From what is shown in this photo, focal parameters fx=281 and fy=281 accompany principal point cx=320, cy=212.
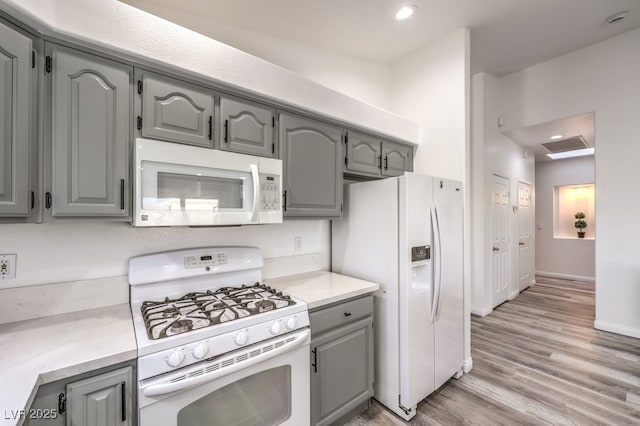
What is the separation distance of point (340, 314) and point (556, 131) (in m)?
4.26

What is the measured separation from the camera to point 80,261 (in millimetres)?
1517

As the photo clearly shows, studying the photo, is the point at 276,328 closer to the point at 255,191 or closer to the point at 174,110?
the point at 255,191

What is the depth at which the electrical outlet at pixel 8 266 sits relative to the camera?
4.39 ft

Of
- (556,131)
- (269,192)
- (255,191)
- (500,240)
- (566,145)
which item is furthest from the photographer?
(566,145)

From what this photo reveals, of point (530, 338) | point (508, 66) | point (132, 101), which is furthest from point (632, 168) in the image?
point (132, 101)

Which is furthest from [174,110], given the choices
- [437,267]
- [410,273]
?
[437,267]

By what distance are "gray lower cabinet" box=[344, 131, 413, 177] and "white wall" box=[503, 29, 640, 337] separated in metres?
2.37

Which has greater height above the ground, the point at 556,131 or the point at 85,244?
the point at 556,131

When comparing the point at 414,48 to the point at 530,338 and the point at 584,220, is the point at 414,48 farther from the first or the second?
the point at 584,220

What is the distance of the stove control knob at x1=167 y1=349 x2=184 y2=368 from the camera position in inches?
44.5

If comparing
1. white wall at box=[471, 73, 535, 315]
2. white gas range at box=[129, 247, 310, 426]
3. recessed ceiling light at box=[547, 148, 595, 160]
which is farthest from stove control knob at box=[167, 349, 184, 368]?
recessed ceiling light at box=[547, 148, 595, 160]

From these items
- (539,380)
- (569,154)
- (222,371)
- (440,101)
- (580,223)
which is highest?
(569,154)

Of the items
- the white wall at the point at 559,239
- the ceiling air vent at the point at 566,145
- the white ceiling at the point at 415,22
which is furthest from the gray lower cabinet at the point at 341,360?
the white wall at the point at 559,239

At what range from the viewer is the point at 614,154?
3.16 m
